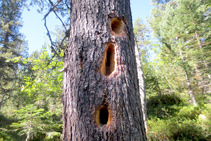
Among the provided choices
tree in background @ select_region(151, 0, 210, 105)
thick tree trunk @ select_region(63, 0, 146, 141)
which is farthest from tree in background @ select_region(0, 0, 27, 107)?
tree in background @ select_region(151, 0, 210, 105)

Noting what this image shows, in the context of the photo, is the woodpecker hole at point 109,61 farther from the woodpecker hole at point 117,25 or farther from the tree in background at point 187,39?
the tree in background at point 187,39

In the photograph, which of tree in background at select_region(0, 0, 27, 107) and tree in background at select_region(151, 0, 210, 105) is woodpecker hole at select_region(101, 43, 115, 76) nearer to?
tree in background at select_region(151, 0, 210, 105)

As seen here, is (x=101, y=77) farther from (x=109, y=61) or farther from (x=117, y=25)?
(x=117, y=25)

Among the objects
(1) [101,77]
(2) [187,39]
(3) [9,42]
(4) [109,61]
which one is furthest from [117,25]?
(3) [9,42]

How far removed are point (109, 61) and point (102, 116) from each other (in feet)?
2.11

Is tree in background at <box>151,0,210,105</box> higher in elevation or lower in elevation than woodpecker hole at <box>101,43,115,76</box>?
higher

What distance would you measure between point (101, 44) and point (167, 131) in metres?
4.89

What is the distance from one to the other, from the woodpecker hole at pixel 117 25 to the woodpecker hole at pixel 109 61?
0.28 m

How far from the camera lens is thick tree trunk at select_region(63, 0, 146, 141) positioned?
47.6 inches

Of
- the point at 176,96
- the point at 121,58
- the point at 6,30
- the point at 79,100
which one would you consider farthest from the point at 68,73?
the point at 6,30

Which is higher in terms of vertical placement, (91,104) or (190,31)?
(190,31)

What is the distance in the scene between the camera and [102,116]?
52.4 inches

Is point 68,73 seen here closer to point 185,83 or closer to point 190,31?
point 185,83

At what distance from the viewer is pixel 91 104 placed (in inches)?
→ 48.6
